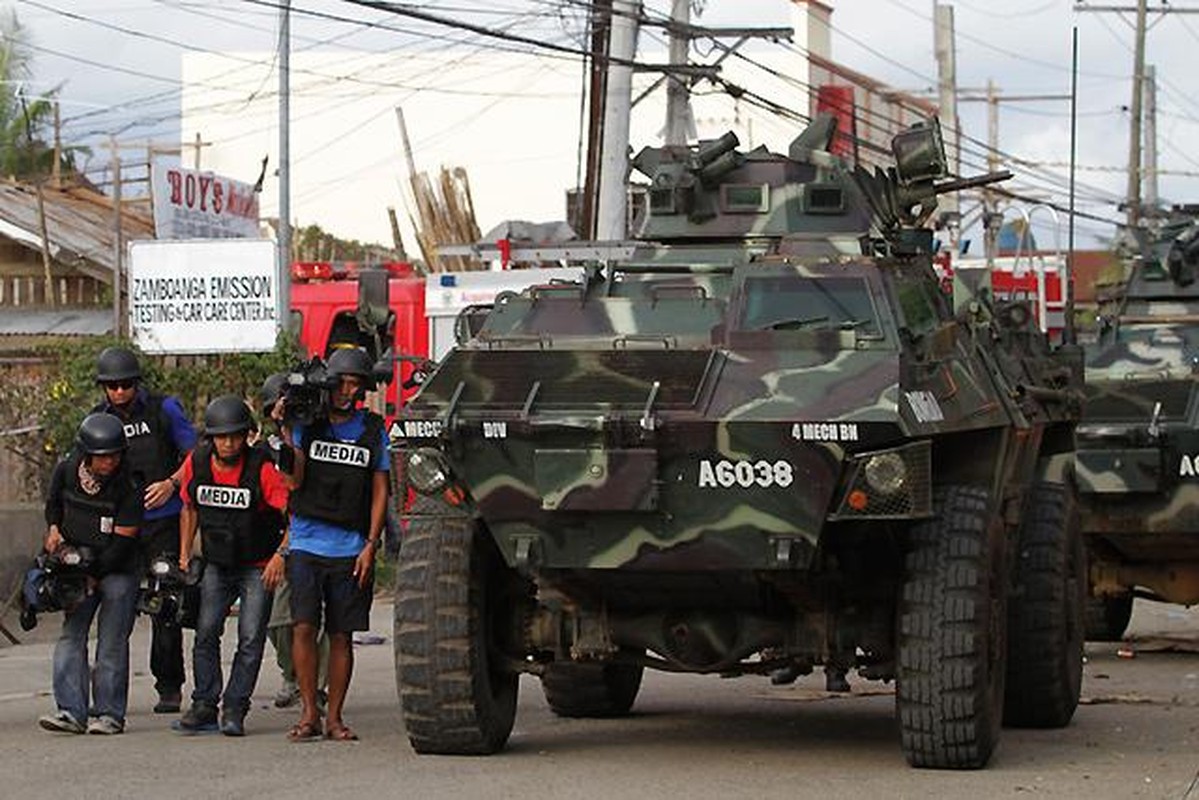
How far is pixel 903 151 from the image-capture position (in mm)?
13008

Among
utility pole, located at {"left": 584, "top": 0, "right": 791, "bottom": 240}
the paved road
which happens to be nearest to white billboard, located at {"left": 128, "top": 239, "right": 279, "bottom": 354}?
utility pole, located at {"left": 584, "top": 0, "right": 791, "bottom": 240}

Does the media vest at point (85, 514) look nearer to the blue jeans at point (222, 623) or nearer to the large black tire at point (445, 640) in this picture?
the blue jeans at point (222, 623)

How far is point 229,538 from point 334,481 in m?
0.90

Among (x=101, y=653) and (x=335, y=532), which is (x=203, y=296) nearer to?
(x=101, y=653)

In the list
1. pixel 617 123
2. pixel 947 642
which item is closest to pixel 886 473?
pixel 947 642

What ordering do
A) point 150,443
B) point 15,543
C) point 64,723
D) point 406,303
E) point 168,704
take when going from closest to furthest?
point 64,723, point 150,443, point 168,704, point 15,543, point 406,303

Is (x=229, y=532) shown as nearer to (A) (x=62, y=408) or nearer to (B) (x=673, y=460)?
(B) (x=673, y=460)

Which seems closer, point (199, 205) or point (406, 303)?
point (199, 205)

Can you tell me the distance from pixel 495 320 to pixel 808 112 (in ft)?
125

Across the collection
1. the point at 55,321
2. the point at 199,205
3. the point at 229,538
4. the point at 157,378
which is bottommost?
the point at 229,538

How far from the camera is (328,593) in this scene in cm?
1198

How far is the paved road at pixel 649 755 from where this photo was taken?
1030cm

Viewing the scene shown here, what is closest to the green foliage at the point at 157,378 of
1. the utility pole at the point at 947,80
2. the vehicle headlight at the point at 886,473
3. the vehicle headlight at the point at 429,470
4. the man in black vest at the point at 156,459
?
the man in black vest at the point at 156,459

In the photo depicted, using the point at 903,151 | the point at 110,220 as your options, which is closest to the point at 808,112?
the point at 110,220
